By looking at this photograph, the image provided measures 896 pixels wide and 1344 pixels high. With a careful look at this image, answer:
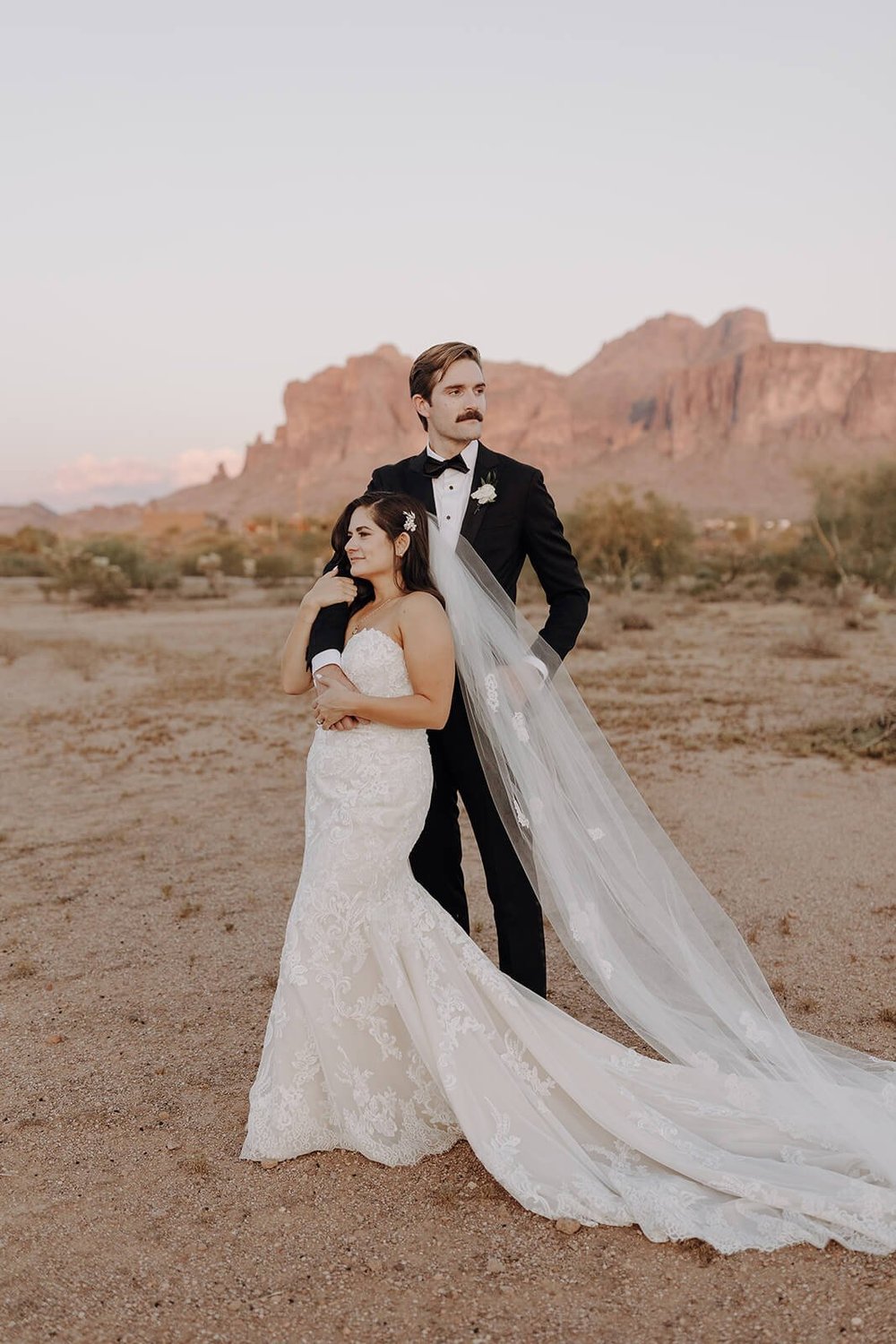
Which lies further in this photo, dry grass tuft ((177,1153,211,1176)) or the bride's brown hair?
the bride's brown hair

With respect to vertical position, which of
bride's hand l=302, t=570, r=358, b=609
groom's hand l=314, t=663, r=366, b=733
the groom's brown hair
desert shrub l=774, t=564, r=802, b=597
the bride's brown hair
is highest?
the groom's brown hair

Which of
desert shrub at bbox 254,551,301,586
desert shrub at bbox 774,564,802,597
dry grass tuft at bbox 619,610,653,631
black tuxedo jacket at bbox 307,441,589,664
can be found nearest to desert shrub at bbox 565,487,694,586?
desert shrub at bbox 774,564,802,597

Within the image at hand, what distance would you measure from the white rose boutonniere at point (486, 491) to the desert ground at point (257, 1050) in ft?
6.88

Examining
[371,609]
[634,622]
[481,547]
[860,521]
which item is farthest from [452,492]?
[860,521]

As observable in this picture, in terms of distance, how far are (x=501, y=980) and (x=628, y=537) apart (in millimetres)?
31391

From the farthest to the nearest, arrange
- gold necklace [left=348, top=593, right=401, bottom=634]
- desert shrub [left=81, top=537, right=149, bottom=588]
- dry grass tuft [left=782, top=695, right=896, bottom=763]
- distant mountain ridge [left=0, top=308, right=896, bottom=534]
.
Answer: distant mountain ridge [left=0, top=308, right=896, bottom=534]
desert shrub [left=81, top=537, right=149, bottom=588]
dry grass tuft [left=782, top=695, right=896, bottom=763]
gold necklace [left=348, top=593, right=401, bottom=634]

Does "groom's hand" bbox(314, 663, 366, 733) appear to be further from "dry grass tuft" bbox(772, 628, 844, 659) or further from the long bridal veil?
"dry grass tuft" bbox(772, 628, 844, 659)

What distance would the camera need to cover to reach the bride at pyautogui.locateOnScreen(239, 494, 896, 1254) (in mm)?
3195

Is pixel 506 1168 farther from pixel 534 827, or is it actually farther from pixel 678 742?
pixel 678 742

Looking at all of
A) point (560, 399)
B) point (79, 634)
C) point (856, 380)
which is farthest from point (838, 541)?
point (560, 399)

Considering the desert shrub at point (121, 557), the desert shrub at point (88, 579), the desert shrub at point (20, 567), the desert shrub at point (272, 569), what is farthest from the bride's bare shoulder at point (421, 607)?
the desert shrub at point (20, 567)

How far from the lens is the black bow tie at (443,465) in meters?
3.71

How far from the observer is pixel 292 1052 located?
332cm

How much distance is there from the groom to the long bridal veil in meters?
0.13
